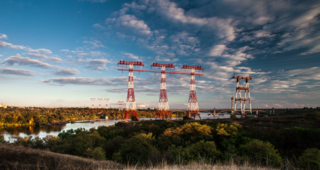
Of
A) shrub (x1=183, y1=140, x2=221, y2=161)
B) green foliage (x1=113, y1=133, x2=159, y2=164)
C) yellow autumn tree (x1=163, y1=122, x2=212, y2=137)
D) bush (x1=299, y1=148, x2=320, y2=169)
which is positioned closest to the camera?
bush (x1=299, y1=148, x2=320, y2=169)

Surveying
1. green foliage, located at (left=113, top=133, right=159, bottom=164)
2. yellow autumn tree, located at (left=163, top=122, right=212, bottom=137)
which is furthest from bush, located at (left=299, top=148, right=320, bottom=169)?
yellow autumn tree, located at (left=163, top=122, right=212, bottom=137)

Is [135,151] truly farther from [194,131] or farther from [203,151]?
[194,131]

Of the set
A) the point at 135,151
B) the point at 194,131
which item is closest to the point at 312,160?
the point at 194,131

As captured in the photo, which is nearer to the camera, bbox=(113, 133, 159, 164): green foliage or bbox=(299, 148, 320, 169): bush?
bbox=(299, 148, 320, 169): bush

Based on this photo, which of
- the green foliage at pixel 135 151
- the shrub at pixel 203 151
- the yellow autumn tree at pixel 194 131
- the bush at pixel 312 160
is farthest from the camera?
the yellow autumn tree at pixel 194 131

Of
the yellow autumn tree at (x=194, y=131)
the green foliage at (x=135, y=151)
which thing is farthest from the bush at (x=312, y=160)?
the yellow autumn tree at (x=194, y=131)

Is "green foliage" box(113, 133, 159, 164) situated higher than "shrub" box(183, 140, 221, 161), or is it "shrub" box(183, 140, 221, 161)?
"shrub" box(183, 140, 221, 161)

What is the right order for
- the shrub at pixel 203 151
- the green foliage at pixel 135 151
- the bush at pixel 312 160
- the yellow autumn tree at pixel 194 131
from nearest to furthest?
the bush at pixel 312 160 → the shrub at pixel 203 151 → the green foliage at pixel 135 151 → the yellow autumn tree at pixel 194 131

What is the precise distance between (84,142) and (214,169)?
28.4m

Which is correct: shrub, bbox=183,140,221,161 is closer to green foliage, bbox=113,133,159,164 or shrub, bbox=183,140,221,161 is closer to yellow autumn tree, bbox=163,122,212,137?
green foliage, bbox=113,133,159,164

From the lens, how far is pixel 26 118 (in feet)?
352

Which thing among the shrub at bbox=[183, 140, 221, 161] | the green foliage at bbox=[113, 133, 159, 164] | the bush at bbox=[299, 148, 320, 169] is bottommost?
the green foliage at bbox=[113, 133, 159, 164]

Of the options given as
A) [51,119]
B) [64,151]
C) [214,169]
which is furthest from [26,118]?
[214,169]

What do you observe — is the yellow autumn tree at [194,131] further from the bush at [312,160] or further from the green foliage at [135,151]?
the bush at [312,160]
